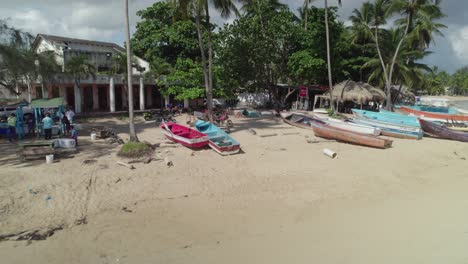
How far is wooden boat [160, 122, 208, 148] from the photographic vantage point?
40.2ft

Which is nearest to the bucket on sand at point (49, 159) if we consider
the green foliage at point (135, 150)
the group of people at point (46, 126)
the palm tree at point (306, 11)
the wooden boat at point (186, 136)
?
the green foliage at point (135, 150)

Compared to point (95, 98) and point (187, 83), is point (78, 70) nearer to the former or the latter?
point (95, 98)

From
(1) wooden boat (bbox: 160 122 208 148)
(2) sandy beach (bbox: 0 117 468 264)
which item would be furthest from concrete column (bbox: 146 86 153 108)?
(2) sandy beach (bbox: 0 117 468 264)

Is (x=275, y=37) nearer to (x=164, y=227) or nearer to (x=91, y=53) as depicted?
(x=91, y=53)

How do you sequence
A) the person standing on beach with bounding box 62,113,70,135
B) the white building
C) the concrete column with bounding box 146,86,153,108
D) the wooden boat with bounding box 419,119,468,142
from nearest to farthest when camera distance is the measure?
the person standing on beach with bounding box 62,113,70,135, the wooden boat with bounding box 419,119,468,142, the white building, the concrete column with bounding box 146,86,153,108

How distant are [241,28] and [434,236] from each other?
20701 mm

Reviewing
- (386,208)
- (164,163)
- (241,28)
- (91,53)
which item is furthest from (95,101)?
(386,208)

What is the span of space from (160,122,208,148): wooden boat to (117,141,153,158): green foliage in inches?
62.5

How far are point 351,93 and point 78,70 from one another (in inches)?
816

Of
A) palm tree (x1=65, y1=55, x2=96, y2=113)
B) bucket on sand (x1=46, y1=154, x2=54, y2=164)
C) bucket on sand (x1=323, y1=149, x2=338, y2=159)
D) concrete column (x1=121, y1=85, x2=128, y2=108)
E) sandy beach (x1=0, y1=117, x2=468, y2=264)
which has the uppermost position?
palm tree (x1=65, y1=55, x2=96, y2=113)

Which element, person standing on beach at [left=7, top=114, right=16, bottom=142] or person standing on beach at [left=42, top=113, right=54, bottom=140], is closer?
person standing on beach at [left=42, top=113, right=54, bottom=140]

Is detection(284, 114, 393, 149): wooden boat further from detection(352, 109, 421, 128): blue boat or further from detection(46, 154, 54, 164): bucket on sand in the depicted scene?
detection(46, 154, 54, 164): bucket on sand

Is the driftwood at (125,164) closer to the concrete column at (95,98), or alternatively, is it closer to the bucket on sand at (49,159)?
the bucket on sand at (49,159)

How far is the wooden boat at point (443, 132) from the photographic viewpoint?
16.7m
